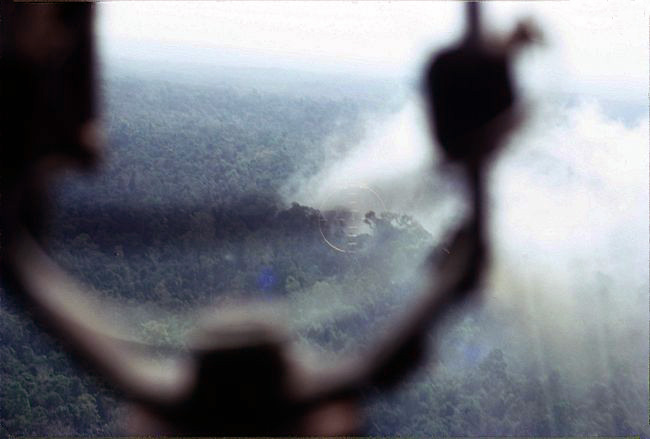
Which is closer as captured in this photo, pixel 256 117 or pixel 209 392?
pixel 209 392

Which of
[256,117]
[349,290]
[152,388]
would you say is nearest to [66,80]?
[152,388]

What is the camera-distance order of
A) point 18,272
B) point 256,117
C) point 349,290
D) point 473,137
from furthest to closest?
point 256,117 < point 349,290 < point 18,272 < point 473,137

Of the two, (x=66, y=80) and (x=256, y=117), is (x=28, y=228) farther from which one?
(x=256, y=117)

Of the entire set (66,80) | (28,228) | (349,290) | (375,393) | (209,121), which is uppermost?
(66,80)

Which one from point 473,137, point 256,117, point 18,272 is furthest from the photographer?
point 256,117

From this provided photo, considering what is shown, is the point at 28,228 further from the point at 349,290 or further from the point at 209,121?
the point at 209,121

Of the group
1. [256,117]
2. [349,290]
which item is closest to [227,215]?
[349,290]

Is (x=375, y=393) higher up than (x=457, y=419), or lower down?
higher up
